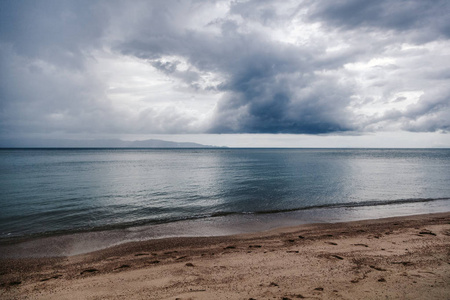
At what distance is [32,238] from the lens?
48.8 feet

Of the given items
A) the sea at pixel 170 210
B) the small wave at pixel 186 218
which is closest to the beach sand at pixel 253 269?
the sea at pixel 170 210

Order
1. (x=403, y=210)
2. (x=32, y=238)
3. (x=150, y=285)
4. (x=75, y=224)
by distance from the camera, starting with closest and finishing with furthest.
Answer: (x=150, y=285) < (x=32, y=238) < (x=75, y=224) < (x=403, y=210)

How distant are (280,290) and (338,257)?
12.9 ft

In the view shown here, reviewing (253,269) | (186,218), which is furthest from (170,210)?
(253,269)

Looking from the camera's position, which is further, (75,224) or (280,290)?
(75,224)

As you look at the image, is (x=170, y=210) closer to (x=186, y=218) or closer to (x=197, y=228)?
(x=186, y=218)

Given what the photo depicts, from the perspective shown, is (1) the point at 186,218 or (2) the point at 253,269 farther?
(1) the point at 186,218

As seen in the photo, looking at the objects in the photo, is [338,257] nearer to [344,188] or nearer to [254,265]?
[254,265]

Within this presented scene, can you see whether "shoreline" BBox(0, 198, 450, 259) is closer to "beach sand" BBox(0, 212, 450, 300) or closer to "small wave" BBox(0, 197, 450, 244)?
"small wave" BBox(0, 197, 450, 244)

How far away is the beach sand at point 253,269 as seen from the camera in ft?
24.3

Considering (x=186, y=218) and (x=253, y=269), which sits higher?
(x=253, y=269)

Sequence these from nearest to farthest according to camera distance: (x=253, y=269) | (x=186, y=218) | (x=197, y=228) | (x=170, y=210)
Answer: (x=253, y=269) < (x=197, y=228) < (x=186, y=218) < (x=170, y=210)

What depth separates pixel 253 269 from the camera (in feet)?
29.6

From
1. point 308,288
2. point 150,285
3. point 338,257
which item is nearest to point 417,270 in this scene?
point 338,257
